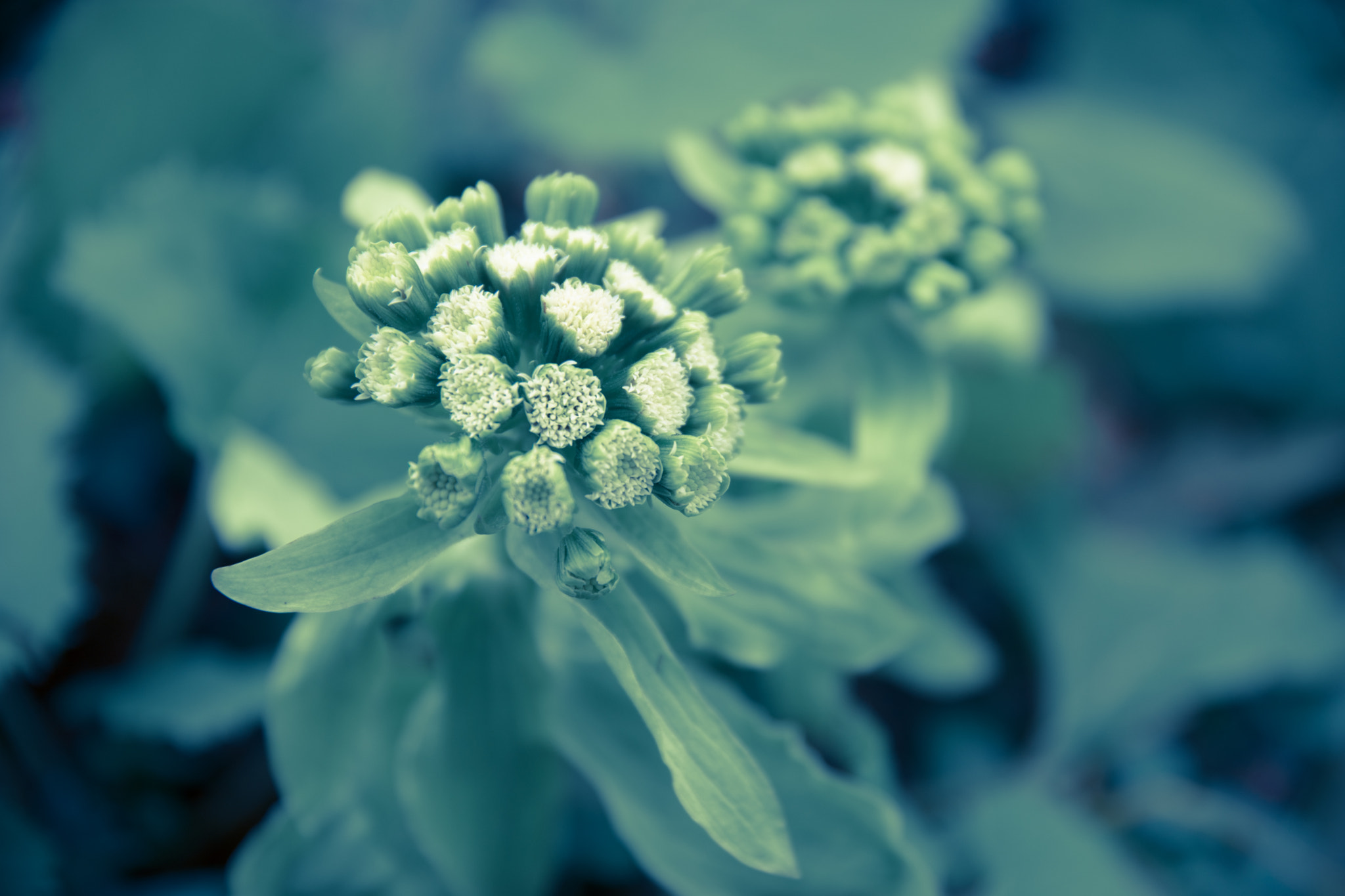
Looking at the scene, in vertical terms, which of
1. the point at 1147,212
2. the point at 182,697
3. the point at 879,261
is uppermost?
the point at 1147,212

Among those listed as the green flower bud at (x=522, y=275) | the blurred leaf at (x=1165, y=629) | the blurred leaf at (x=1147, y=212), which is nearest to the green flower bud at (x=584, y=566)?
the green flower bud at (x=522, y=275)

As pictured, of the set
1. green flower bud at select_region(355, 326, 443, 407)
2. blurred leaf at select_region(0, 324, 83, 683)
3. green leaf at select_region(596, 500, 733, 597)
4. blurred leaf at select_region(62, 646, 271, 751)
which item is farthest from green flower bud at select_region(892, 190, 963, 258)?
blurred leaf at select_region(0, 324, 83, 683)

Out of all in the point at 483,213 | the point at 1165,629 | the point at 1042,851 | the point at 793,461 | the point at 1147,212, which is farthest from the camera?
the point at 1147,212

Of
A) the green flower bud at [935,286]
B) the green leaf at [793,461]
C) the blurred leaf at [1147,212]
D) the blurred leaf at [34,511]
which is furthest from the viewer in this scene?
the blurred leaf at [1147,212]

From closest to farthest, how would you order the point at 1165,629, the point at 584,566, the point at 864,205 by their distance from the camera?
1. the point at 584,566
2. the point at 864,205
3. the point at 1165,629

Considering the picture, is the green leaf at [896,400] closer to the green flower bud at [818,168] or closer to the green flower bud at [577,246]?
the green flower bud at [818,168]

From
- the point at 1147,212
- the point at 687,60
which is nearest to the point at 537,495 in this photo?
the point at 687,60

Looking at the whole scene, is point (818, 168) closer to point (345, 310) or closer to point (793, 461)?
point (793, 461)
